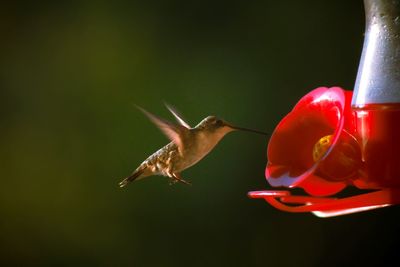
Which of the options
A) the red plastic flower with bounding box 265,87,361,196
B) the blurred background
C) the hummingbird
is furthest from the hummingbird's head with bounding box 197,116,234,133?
the blurred background

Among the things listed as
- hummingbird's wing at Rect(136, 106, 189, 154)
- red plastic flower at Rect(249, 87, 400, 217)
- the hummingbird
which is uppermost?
hummingbird's wing at Rect(136, 106, 189, 154)

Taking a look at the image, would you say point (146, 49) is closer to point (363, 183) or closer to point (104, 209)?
point (104, 209)

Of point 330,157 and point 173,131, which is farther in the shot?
point 173,131

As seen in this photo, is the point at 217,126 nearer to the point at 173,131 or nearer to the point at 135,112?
the point at 173,131

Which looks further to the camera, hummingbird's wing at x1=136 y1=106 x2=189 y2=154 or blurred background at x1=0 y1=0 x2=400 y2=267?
blurred background at x1=0 y1=0 x2=400 y2=267

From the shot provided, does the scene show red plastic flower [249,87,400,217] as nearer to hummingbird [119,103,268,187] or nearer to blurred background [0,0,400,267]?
hummingbird [119,103,268,187]

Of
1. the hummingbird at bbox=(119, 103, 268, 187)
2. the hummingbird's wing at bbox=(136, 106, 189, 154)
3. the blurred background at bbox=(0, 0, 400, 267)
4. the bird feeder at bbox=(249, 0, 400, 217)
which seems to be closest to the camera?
the bird feeder at bbox=(249, 0, 400, 217)

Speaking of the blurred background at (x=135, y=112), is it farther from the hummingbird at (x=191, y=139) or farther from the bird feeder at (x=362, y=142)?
the bird feeder at (x=362, y=142)

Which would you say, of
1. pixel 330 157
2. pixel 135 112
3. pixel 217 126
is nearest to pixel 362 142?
pixel 330 157
